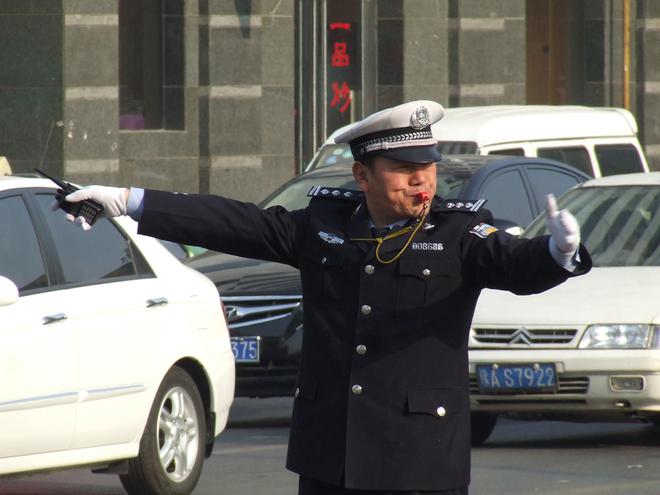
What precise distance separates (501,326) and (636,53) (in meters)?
18.5

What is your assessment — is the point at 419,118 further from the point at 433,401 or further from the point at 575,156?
the point at 575,156

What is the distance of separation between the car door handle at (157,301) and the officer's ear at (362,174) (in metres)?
3.46

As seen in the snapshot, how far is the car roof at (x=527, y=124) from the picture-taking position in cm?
1454

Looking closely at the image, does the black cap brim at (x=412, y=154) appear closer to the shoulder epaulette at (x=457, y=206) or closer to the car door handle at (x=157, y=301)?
the shoulder epaulette at (x=457, y=206)

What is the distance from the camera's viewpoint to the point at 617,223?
1080 centimetres

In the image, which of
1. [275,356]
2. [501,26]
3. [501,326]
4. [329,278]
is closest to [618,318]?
[501,326]

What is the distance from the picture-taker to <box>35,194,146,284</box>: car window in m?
7.80

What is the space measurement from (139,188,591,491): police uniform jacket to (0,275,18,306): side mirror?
242cm

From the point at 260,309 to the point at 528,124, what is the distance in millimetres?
4619

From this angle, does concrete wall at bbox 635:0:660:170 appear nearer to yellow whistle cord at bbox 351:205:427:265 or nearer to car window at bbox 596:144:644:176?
car window at bbox 596:144:644:176

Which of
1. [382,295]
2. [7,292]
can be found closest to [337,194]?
[382,295]

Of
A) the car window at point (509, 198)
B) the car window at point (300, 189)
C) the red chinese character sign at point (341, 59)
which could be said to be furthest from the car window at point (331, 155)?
the red chinese character sign at point (341, 59)

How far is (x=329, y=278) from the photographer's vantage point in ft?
15.7

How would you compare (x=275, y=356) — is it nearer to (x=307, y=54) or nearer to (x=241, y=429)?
(x=241, y=429)
